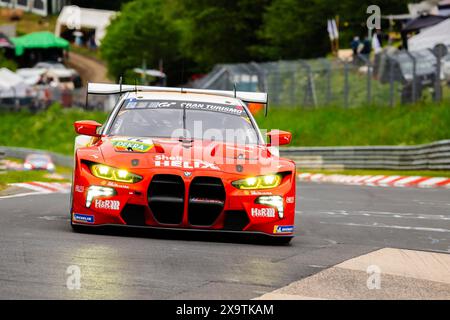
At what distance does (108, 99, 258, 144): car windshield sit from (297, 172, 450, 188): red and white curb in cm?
1323

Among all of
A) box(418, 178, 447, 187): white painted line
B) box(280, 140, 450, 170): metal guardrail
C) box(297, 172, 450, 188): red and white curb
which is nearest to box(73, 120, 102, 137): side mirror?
box(297, 172, 450, 188): red and white curb

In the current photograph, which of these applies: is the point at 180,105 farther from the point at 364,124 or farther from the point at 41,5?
the point at 41,5

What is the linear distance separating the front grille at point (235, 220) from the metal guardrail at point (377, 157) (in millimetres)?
16368

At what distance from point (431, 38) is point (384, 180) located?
10920 mm

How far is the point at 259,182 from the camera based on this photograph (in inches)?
413

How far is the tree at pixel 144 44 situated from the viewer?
87.6m


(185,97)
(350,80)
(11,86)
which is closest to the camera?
(185,97)

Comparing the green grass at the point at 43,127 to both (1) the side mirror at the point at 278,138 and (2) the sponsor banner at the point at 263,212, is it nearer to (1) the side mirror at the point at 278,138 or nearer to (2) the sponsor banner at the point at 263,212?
(1) the side mirror at the point at 278,138

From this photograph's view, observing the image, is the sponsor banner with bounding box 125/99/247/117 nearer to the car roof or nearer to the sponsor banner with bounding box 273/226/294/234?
the car roof

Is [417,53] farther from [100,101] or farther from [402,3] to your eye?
[100,101]

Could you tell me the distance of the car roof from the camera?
40.2 feet

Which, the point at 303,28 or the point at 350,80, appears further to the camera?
the point at 303,28

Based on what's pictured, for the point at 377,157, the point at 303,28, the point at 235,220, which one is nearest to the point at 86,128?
the point at 235,220

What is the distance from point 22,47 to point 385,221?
91.1m
